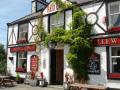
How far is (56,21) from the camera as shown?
59.9 feet

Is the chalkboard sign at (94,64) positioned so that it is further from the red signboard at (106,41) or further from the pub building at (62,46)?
the red signboard at (106,41)

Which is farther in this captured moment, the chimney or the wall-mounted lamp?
the chimney

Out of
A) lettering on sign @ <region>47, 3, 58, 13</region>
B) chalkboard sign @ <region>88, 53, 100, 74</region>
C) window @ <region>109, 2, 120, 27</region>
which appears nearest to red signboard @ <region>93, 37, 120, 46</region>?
chalkboard sign @ <region>88, 53, 100, 74</region>

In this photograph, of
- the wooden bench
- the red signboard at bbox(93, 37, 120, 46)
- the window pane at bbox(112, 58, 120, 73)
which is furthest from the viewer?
the window pane at bbox(112, 58, 120, 73)

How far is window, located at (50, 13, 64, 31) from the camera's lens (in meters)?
17.9

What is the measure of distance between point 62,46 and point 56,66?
79.9 inches

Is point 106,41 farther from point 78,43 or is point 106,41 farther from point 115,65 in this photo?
point 78,43

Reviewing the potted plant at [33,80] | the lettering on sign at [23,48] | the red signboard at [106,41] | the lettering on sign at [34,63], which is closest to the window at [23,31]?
the lettering on sign at [23,48]

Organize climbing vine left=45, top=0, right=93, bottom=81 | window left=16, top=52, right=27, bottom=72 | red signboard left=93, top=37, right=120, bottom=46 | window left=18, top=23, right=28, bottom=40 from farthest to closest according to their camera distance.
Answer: window left=18, top=23, right=28, bottom=40 < window left=16, top=52, right=27, bottom=72 < climbing vine left=45, top=0, right=93, bottom=81 < red signboard left=93, top=37, right=120, bottom=46

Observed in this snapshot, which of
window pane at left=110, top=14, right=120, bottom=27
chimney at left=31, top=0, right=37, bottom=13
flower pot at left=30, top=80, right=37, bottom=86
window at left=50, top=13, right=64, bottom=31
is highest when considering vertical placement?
chimney at left=31, top=0, right=37, bottom=13

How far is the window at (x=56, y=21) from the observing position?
17883 mm

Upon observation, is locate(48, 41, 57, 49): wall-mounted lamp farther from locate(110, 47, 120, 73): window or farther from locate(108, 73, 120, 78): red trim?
locate(108, 73, 120, 78): red trim

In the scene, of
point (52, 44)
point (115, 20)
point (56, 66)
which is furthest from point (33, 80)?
point (115, 20)

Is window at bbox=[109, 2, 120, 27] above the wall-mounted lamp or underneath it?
above
